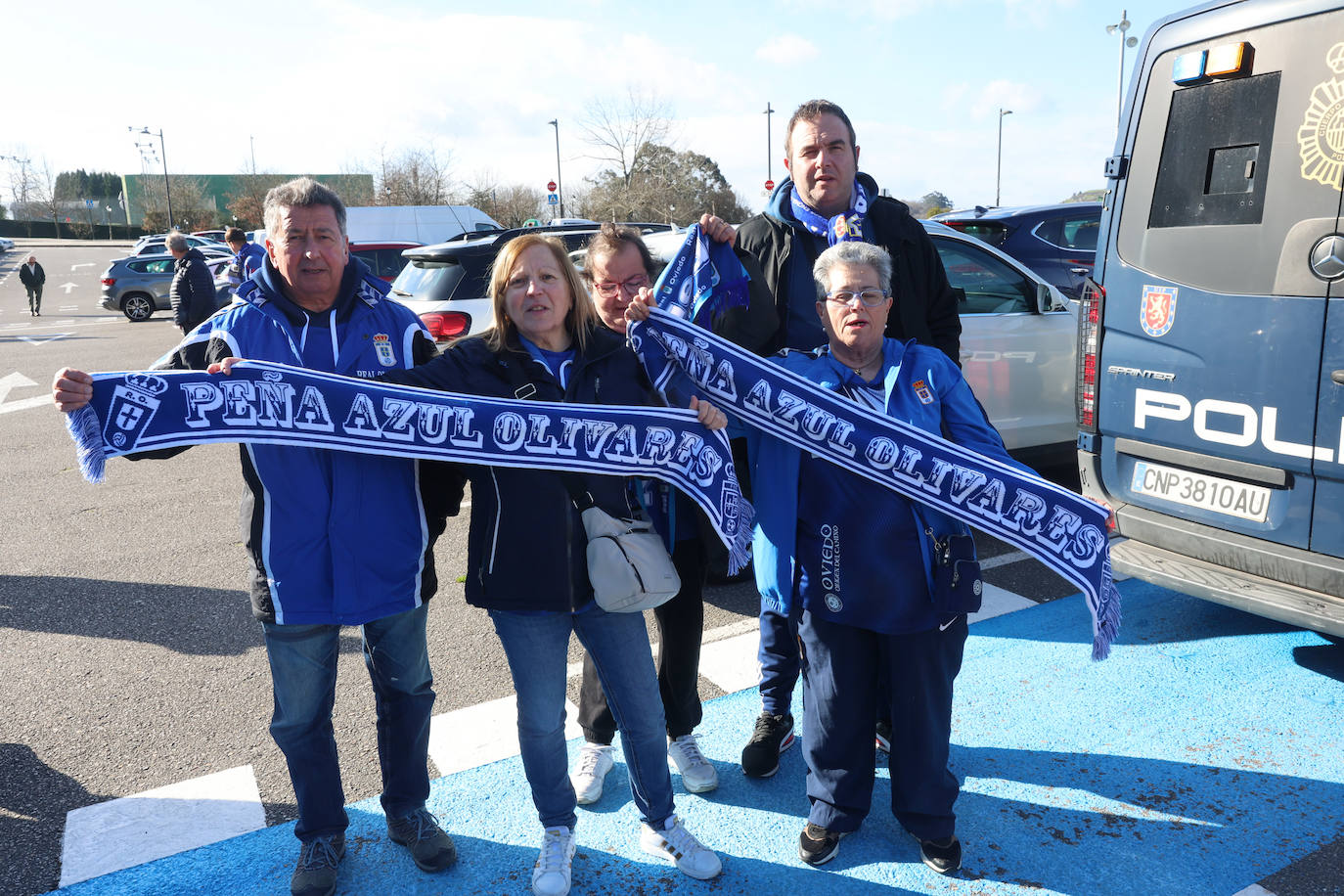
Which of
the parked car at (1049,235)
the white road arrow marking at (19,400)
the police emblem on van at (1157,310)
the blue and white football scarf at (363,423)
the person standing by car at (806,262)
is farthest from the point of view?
the white road arrow marking at (19,400)

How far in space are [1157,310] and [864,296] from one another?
6.29 feet

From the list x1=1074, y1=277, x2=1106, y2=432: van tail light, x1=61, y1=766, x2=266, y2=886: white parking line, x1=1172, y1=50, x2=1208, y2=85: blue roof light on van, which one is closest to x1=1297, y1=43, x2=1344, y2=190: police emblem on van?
x1=1172, y1=50, x2=1208, y2=85: blue roof light on van

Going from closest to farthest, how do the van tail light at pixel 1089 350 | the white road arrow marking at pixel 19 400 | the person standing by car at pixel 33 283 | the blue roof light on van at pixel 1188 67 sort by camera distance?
the blue roof light on van at pixel 1188 67 → the van tail light at pixel 1089 350 → the white road arrow marking at pixel 19 400 → the person standing by car at pixel 33 283

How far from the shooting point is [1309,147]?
3.31 m

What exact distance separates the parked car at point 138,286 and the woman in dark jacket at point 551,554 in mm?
23225

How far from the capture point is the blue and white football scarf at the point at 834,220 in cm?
316

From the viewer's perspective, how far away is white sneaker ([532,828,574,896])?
2.60 meters

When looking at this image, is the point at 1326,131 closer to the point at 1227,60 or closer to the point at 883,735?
the point at 1227,60

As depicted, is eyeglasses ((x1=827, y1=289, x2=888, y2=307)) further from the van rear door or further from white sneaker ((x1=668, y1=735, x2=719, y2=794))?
the van rear door

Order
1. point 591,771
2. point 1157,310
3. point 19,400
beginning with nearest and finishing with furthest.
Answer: point 591,771, point 1157,310, point 19,400

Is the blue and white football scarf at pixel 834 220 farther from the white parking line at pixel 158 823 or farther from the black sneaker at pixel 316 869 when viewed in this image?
the white parking line at pixel 158 823

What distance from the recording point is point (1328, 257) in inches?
128

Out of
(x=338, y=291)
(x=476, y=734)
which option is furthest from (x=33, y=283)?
(x=338, y=291)

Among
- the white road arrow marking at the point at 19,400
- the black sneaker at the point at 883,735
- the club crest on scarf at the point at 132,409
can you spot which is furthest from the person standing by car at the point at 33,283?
the black sneaker at the point at 883,735
